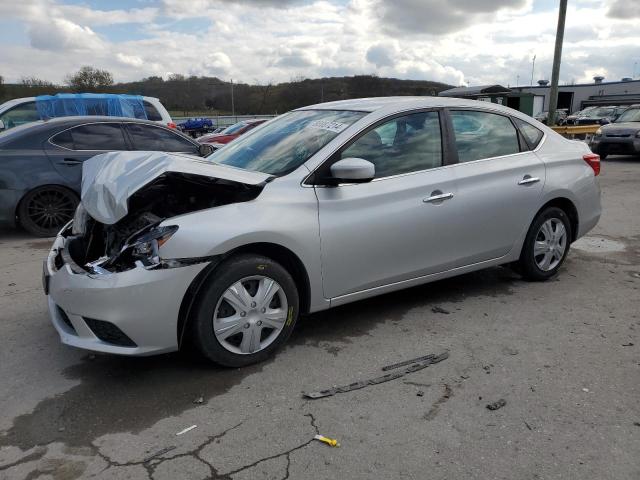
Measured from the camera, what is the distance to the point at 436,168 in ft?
13.4

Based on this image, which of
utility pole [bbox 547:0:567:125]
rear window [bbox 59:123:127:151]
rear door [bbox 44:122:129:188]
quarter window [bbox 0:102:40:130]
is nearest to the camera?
rear door [bbox 44:122:129:188]

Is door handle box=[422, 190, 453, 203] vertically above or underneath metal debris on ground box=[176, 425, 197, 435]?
above

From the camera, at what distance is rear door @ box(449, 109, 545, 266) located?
4.20 m

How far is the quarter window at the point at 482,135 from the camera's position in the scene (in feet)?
14.1

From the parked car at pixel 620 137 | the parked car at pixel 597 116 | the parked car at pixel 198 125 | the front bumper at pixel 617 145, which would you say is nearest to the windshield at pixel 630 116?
the parked car at pixel 620 137

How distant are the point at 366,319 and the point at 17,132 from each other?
542 centimetres

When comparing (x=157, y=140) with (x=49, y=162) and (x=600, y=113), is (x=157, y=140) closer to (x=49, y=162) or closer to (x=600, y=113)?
(x=49, y=162)

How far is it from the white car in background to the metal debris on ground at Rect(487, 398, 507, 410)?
890cm

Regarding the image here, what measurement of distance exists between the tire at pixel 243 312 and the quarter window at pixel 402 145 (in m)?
1.02

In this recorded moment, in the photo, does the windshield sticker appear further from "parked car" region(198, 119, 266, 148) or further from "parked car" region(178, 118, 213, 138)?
"parked car" region(178, 118, 213, 138)

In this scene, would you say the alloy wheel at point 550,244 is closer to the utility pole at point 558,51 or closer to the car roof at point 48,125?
the car roof at point 48,125

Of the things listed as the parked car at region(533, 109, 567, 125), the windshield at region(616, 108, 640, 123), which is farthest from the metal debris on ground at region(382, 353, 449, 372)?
the parked car at region(533, 109, 567, 125)

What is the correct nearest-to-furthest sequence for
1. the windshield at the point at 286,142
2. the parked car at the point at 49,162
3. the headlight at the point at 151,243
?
the headlight at the point at 151,243, the windshield at the point at 286,142, the parked car at the point at 49,162

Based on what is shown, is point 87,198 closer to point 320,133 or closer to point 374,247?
point 320,133
